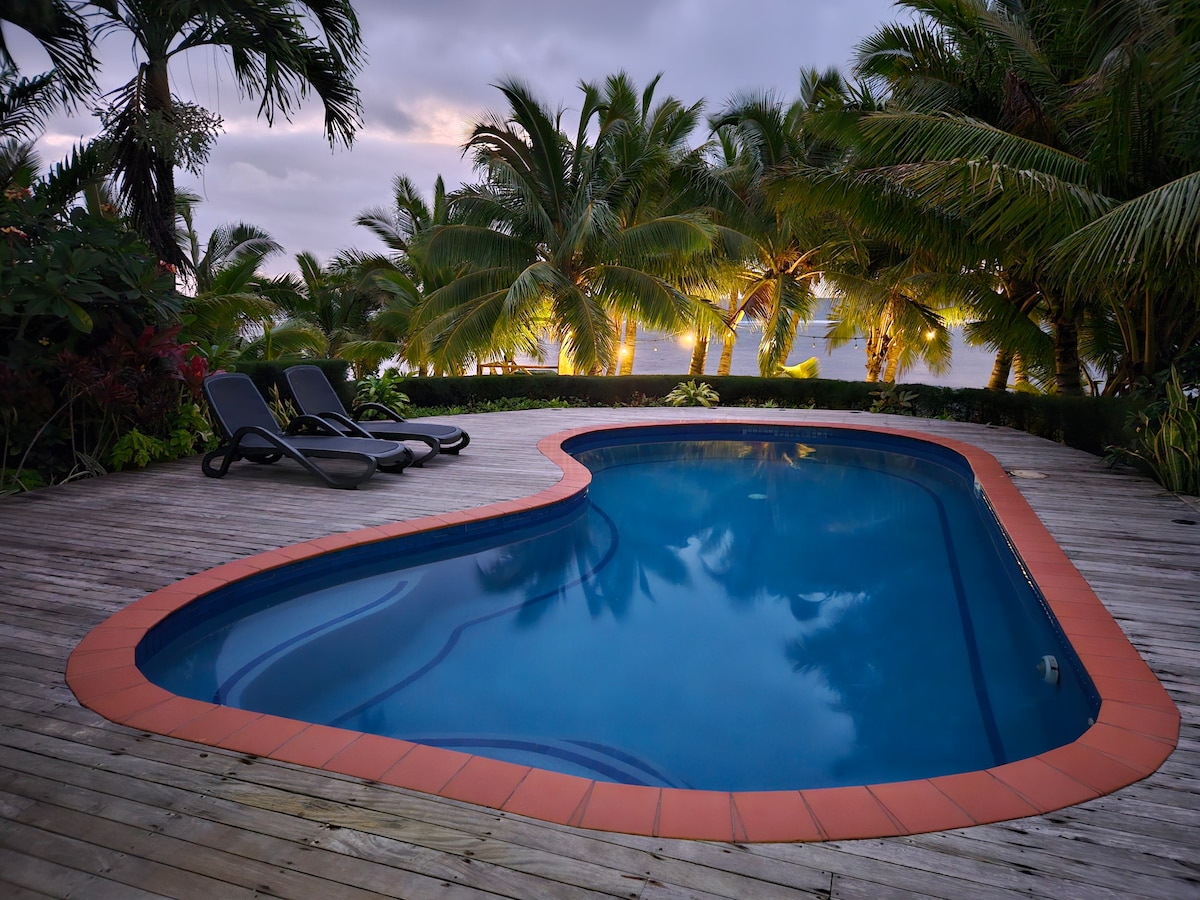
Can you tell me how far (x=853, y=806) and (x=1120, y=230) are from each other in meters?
5.84

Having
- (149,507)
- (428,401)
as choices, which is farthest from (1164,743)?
(428,401)

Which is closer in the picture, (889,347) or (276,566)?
(276,566)

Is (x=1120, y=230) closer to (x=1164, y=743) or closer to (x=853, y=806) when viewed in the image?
(x=1164, y=743)

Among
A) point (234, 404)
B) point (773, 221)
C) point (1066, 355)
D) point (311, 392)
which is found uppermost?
point (773, 221)

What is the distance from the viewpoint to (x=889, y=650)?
15.2 feet

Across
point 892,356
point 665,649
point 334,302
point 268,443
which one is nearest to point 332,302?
point 334,302

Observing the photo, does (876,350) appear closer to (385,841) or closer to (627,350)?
(627,350)

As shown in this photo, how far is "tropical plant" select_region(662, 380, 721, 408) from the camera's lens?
14398 millimetres

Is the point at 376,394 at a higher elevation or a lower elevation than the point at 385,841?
higher

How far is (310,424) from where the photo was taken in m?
7.71

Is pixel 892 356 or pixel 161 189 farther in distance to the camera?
pixel 892 356

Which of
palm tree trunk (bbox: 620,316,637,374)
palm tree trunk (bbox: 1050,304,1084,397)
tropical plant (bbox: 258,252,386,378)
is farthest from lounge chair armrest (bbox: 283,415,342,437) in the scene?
tropical plant (bbox: 258,252,386,378)

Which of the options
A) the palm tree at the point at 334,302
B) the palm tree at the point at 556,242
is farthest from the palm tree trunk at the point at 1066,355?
the palm tree at the point at 334,302

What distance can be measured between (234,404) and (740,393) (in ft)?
33.8
